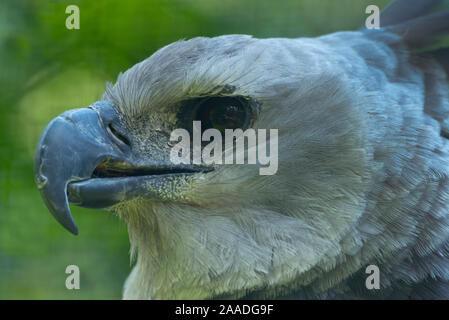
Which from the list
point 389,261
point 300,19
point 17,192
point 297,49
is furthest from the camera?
point 17,192

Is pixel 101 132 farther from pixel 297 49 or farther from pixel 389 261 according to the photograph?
pixel 389 261

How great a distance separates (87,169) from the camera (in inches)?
49.5

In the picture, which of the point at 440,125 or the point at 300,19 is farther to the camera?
the point at 300,19

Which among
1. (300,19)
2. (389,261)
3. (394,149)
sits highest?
(300,19)

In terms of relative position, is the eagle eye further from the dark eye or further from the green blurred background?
the green blurred background

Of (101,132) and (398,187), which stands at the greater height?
(101,132)

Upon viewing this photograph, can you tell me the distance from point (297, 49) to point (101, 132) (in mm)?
484

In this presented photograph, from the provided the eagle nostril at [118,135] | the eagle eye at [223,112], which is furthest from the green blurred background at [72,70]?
the eagle eye at [223,112]

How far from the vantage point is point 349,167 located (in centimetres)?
126

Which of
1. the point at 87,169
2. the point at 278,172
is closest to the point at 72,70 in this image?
the point at 87,169

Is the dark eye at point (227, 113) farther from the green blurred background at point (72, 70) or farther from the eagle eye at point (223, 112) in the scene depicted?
the green blurred background at point (72, 70)

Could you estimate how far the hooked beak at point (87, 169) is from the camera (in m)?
1.24

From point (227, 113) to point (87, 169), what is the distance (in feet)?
1.05
